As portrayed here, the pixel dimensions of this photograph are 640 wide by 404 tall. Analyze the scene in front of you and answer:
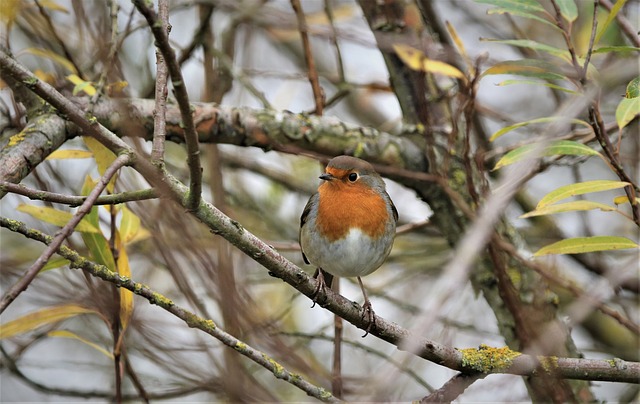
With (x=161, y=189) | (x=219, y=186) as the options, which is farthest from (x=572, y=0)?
(x=161, y=189)

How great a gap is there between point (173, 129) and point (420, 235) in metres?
2.67

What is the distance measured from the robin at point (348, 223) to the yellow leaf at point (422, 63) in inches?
20.0

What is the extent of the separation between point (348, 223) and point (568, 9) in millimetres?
1259

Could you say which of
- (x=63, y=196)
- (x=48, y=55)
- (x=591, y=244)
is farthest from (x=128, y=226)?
(x=591, y=244)

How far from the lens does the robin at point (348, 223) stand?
→ 3328 mm

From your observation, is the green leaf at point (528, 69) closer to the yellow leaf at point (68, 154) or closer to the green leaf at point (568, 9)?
the green leaf at point (568, 9)

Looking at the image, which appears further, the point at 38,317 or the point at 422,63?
the point at 422,63

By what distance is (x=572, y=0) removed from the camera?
291 cm

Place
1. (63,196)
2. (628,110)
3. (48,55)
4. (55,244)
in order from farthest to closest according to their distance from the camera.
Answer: (48,55) < (628,110) < (63,196) < (55,244)

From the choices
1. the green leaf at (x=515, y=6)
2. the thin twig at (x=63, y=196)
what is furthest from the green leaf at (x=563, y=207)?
the thin twig at (x=63, y=196)

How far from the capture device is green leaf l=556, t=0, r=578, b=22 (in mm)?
2834

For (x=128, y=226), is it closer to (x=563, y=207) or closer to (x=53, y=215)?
(x=53, y=215)

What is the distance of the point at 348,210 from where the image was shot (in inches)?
134

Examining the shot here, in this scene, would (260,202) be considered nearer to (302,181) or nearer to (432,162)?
(302,181)
